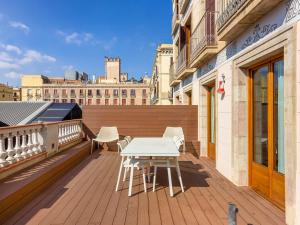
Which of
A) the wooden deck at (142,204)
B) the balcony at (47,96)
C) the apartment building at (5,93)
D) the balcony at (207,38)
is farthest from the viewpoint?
the apartment building at (5,93)

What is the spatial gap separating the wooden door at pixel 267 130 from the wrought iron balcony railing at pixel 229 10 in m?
1.02

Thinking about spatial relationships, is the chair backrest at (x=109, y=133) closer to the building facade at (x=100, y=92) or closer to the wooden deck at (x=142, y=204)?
the wooden deck at (x=142, y=204)

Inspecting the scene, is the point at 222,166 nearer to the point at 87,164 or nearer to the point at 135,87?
the point at 87,164

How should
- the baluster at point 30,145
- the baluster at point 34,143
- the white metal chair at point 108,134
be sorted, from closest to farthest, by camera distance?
the baluster at point 30,145
the baluster at point 34,143
the white metal chair at point 108,134

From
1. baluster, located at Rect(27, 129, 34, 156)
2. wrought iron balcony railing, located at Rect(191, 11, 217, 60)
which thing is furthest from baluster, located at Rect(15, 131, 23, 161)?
wrought iron balcony railing, located at Rect(191, 11, 217, 60)

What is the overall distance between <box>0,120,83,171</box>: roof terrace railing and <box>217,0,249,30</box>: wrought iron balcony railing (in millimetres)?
4333

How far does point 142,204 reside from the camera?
381cm

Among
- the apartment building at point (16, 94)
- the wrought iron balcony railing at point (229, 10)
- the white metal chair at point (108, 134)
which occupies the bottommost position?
the white metal chair at point (108, 134)

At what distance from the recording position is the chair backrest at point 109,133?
8805 millimetres

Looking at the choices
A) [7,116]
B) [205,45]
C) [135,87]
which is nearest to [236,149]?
[205,45]

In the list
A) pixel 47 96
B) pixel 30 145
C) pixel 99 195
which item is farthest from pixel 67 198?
pixel 47 96

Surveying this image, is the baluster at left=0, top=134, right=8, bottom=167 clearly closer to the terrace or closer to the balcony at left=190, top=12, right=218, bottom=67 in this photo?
the terrace

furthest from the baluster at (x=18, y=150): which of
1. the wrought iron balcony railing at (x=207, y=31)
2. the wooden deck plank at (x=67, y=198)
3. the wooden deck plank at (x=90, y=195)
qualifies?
the wrought iron balcony railing at (x=207, y=31)

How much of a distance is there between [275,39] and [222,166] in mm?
3152
